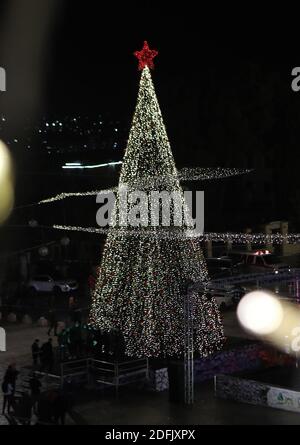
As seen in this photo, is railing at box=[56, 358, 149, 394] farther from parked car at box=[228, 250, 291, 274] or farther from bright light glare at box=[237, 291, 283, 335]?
parked car at box=[228, 250, 291, 274]

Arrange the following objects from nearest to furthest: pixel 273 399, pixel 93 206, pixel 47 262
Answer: pixel 273 399, pixel 47 262, pixel 93 206

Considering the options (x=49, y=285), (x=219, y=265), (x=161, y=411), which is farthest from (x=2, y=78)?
(x=161, y=411)

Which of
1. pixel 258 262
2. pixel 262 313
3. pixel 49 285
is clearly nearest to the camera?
pixel 262 313

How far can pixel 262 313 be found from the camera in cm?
2258

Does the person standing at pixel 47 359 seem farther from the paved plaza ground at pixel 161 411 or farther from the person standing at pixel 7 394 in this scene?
the person standing at pixel 7 394

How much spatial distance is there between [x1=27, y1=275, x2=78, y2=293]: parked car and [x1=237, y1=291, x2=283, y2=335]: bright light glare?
9.08m

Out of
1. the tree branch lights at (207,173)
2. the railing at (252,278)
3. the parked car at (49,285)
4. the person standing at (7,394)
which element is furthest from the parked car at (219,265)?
the person standing at (7,394)

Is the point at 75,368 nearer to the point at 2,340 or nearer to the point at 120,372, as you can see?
the point at 120,372

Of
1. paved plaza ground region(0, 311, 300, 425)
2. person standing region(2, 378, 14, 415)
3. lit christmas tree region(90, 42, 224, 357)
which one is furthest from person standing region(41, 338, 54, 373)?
person standing region(2, 378, 14, 415)

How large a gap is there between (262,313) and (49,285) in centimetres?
1084

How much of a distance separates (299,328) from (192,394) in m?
3.88
